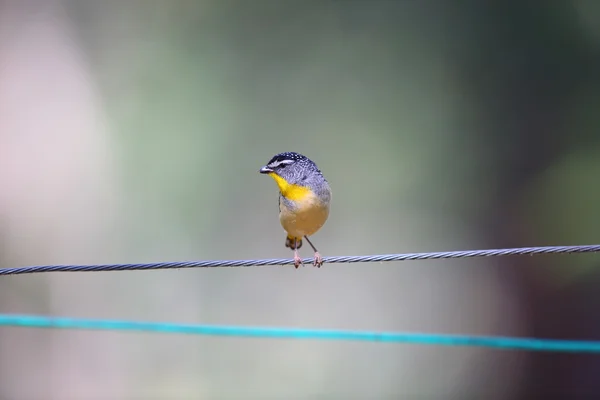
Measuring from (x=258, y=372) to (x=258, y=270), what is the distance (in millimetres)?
969

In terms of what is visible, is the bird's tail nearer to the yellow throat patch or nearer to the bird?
the bird

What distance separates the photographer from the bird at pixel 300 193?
379 cm

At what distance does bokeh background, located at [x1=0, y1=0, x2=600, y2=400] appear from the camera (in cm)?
599

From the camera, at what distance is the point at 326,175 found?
20.1 feet

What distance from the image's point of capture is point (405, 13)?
6207 mm

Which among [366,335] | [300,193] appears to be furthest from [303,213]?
[366,335]

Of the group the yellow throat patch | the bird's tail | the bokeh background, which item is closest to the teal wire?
the bird's tail

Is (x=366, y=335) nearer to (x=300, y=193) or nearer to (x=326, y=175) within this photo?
(x=300, y=193)

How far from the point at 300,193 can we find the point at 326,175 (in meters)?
2.33

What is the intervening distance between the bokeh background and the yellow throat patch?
2142 mm

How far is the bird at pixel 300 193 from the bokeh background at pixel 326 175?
2.09 meters

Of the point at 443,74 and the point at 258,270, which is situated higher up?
the point at 443,74

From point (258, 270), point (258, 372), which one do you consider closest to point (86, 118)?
point (258, 270)

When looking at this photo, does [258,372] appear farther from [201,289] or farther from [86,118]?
[86,118]
